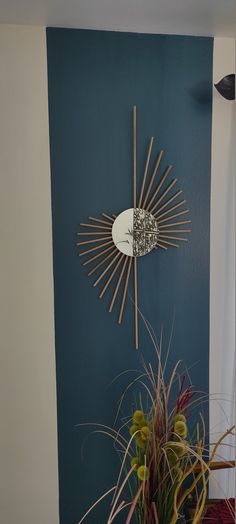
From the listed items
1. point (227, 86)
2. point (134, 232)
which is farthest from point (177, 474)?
point (227, 86)

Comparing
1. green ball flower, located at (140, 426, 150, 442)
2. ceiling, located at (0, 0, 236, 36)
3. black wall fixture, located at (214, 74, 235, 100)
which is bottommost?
green ball flower, located at (140, 426, 150, 442)

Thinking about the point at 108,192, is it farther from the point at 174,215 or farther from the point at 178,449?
the point at 178,449

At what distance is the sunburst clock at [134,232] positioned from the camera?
77.0 inches

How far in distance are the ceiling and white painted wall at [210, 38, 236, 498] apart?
0.16 m

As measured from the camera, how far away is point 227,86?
194cm

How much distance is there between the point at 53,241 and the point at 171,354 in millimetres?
655

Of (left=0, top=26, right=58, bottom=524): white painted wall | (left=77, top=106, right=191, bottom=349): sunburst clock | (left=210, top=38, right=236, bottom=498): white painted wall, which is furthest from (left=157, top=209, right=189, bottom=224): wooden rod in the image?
(left=0, top=26, right=58, bottom=524): white painted wall

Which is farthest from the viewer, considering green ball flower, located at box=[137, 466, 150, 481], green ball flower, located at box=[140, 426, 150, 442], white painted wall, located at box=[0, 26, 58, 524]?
white painted wall, located at box=[0, 26, 58, 524]

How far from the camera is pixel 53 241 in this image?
195 cm

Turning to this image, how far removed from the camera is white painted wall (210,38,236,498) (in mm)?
2012

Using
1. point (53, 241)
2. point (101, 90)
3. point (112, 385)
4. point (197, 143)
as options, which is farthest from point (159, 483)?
point (101, 90)

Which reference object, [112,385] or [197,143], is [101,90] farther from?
[112,385]

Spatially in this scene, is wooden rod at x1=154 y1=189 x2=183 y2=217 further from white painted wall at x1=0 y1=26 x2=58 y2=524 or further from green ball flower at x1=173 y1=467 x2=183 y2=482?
green ball flower at x1=173 y1=467 x2=183 y2=482

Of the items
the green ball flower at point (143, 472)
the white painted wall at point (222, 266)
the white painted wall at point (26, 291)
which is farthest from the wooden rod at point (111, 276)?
the green ball flower at point (143, 472)
